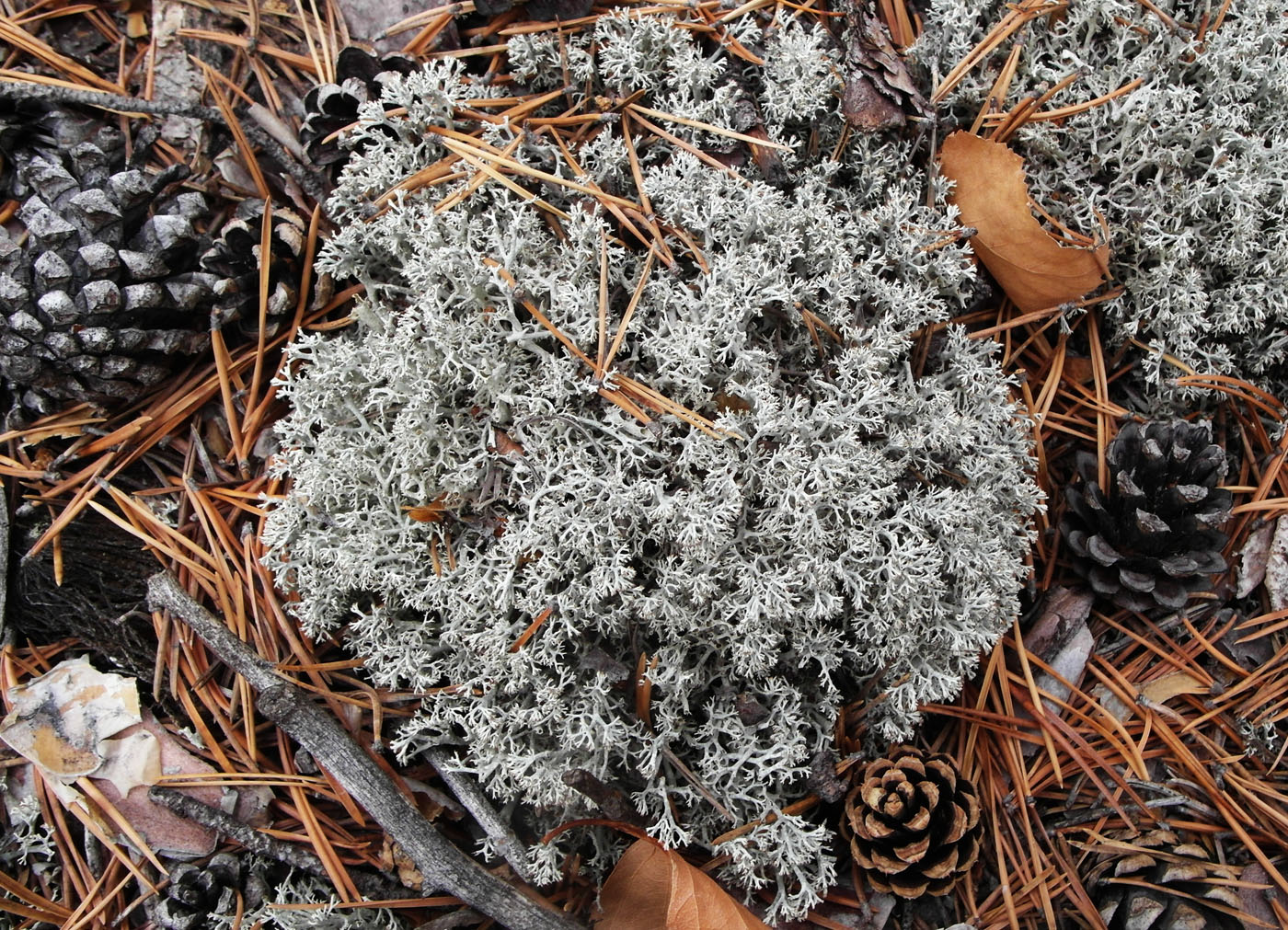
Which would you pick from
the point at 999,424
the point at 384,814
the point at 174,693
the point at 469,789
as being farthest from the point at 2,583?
the point at 999,424

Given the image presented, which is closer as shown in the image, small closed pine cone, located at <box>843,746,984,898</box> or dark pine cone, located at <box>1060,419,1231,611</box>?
small closed pine cone, located at <box>843,746,984,898</box>

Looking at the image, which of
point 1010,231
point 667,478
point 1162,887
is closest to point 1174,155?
point 1010,231

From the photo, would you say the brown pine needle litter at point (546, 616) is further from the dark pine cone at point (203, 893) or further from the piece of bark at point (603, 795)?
the piece of bark at point (603, 795)

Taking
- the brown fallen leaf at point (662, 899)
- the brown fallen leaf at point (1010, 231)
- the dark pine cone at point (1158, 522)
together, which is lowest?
the brown fallen leaf at point (662, 899)

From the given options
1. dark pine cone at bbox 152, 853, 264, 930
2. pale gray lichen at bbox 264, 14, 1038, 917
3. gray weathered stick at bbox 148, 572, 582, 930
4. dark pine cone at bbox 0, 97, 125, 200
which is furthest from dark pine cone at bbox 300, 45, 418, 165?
dark pine cone at bbox 152, 853, 264, 930

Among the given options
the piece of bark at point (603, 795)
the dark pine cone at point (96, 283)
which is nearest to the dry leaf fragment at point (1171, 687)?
the piece of bark at point (603, 795)

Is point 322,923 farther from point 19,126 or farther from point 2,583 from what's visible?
point 19,126

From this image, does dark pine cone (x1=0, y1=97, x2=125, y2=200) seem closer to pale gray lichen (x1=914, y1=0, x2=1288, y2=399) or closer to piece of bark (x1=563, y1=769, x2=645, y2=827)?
piece of bark (x1=563, y1=769, x2=645, y2=827)
